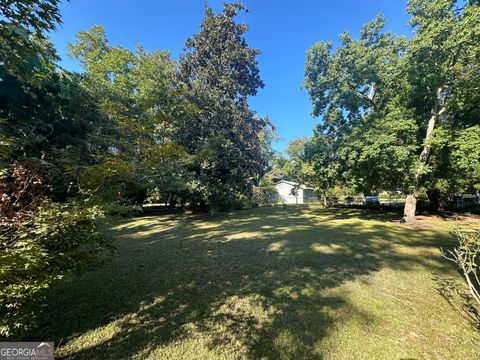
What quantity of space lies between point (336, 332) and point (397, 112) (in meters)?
11.1

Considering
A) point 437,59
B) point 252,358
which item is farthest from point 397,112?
point 252,358

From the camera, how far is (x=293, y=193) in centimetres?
3597

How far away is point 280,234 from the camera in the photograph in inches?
354

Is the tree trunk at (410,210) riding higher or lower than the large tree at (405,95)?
lower

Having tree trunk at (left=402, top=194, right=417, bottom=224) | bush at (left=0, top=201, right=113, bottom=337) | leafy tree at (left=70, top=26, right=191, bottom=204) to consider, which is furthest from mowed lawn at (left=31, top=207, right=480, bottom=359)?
tree trunk at (left=402, top=194, right=417, bottom=224)

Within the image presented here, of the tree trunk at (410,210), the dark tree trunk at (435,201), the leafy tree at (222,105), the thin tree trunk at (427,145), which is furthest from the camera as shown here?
the dark tree trunk at (435,201)

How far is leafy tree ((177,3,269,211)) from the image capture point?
13.4m

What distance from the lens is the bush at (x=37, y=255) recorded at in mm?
1759

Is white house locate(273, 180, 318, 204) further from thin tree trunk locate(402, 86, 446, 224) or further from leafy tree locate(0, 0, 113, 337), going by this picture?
leafy tree locate(0, 0, 113, 337)

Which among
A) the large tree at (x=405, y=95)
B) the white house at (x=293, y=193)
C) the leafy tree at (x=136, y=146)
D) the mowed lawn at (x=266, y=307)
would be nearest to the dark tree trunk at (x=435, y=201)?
the large tree at (x=405, y=95)

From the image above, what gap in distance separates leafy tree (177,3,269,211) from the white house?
20461 mm

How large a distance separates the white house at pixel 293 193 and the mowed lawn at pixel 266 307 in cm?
2846

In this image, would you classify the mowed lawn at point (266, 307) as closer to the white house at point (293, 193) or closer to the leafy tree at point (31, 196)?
the leafy tree at point (31, 196)

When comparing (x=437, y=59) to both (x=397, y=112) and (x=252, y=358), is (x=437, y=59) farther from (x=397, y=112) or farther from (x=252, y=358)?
(x=252, y=358)
